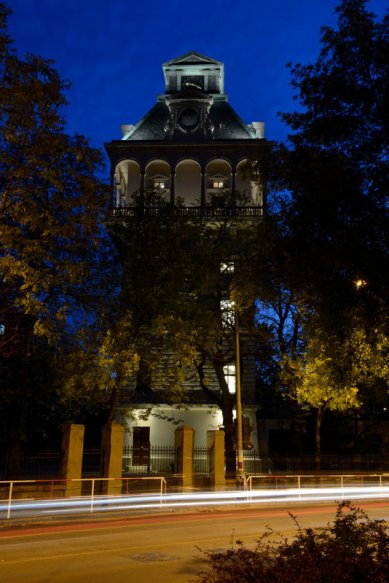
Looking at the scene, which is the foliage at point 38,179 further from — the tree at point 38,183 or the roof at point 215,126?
the roof at point 215,126

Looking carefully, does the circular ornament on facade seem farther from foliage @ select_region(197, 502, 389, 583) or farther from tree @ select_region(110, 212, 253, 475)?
foliage @ select_region(197, 502, 389, 583)

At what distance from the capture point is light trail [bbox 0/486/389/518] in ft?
57.3

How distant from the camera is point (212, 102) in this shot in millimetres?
44531

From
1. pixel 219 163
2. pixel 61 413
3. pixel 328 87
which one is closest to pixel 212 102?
pixel 219 163

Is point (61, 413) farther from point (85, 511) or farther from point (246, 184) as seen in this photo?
point (246, 184)

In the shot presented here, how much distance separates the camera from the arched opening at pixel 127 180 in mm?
43000

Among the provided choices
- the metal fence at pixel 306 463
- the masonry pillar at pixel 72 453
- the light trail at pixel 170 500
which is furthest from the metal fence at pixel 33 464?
the metal fence at pixel 306 463

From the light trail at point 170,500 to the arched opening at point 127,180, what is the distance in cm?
2571

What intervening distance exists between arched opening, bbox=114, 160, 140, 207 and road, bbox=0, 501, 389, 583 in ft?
95.5

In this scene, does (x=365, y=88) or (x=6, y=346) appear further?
(x=6, y=346)

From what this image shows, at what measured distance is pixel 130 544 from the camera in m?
11.8

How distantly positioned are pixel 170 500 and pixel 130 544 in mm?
8901

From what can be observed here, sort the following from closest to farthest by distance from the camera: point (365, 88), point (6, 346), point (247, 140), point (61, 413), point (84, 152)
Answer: point (365, 88) < point (84, 152) < point (6, 346) < point (61, 413) < point (247, 140)

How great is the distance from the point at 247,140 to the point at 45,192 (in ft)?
87.8
